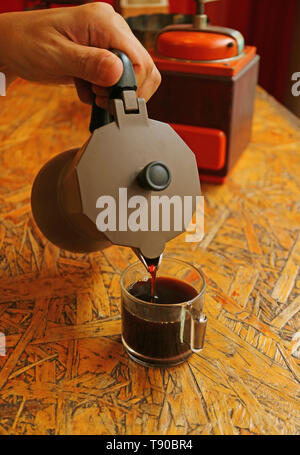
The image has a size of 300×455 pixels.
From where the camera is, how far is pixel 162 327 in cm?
58

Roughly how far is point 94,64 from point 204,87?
0.46m

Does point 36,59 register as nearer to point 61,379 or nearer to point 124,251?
point 124,251

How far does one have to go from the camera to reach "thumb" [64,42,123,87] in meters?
0.57

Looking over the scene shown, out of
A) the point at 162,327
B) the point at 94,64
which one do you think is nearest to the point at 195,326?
the point at 162,327

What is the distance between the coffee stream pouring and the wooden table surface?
7.3 inches

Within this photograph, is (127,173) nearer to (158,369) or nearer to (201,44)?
(158,369)

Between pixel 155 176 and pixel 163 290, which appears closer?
pixel 155 176

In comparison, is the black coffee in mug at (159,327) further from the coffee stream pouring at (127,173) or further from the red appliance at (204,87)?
the red appliance at (204,87)

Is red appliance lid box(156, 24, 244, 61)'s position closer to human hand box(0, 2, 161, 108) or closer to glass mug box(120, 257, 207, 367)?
human hand box(0, 2, 161, 108)

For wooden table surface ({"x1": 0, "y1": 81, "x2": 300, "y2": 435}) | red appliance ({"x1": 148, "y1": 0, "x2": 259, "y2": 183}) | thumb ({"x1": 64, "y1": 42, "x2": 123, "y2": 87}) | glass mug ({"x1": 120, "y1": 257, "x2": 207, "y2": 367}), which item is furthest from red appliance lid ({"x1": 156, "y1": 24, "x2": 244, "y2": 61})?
glass mug ({"x1": 120, "y1": 257, "x2": 207, "y2": 367})

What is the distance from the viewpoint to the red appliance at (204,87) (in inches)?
39.7

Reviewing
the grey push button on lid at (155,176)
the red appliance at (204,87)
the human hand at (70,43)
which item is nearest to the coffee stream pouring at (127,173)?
the grey push button on lid at (155,176)
